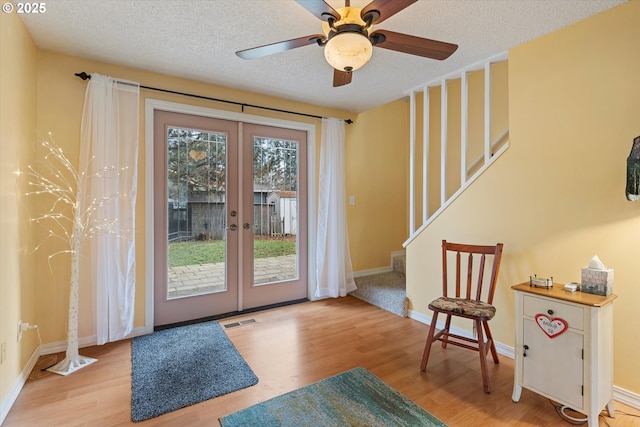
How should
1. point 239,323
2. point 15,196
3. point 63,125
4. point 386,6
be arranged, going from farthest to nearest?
point 239,323 < point 63,125 < point 15,196 < point 386,6

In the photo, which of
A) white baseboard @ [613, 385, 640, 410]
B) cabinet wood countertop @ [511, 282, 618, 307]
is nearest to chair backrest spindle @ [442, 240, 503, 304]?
cabinet wood countertop @ [511, 282, 618, 307]

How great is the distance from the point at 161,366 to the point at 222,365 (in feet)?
1.52

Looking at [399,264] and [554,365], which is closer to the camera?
[554,365]

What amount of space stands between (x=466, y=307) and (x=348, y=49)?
1880 millimetres

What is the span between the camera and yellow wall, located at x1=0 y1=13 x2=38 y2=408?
1.79 metres

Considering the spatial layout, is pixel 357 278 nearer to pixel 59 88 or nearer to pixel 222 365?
pixel 222 365

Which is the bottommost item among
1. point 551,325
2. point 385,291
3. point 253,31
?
point 385,291

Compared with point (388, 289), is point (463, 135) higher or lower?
higher

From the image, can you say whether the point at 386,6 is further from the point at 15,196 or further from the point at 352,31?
the point at 15,196

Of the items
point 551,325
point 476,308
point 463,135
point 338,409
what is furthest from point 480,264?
point 338,409

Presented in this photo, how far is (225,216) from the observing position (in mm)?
3328

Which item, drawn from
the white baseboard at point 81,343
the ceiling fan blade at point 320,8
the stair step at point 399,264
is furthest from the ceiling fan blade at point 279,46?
the stair step at point 399,264

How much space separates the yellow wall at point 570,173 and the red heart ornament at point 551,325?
57 centimetres

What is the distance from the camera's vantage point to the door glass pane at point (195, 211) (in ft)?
10.1
